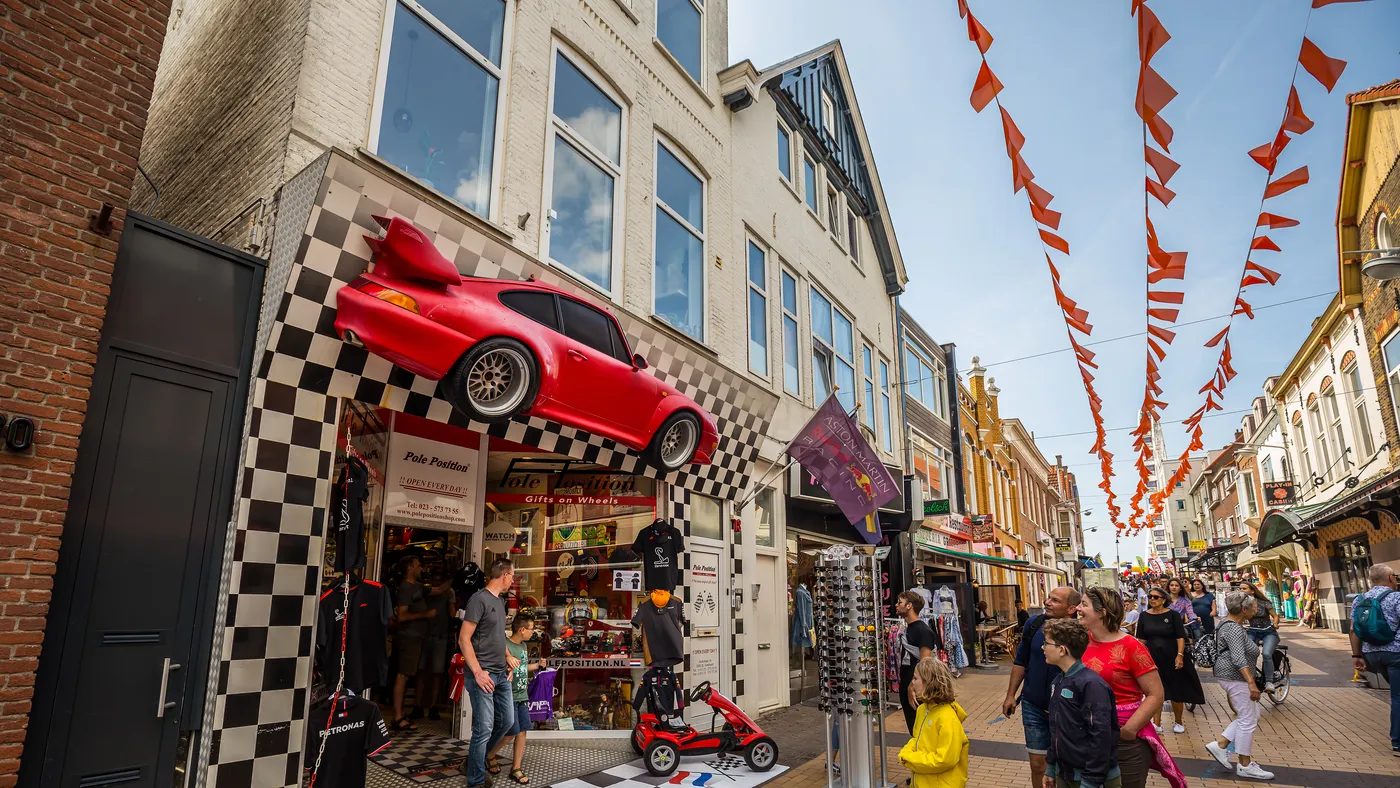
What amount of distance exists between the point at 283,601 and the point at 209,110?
16.1 feet

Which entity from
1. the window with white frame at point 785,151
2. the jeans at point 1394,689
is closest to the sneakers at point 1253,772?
the jeans at point 1394,689

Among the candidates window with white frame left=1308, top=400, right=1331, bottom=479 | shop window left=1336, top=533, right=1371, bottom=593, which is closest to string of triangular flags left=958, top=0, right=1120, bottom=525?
shop window left=1336, top=533, right=1371, bottom=593

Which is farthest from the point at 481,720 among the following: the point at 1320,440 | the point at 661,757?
the point at 1320,440

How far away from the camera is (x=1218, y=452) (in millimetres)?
51312

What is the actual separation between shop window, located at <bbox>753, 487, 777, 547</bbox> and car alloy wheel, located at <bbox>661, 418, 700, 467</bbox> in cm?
356

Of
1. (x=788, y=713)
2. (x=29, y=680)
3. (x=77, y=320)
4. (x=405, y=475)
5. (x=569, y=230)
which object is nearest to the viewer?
(x=29, y=680)

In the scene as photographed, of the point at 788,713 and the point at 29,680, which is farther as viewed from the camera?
the point at 788,713

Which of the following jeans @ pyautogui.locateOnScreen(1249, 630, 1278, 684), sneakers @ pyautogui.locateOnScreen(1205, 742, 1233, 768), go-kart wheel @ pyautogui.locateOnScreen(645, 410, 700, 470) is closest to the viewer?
sneakers @ pyautogui.locateOnScreen(1205, 742, 1233, 768)

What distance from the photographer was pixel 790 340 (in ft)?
44.2

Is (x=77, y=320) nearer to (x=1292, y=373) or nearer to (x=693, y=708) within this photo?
(x=693, y=708)

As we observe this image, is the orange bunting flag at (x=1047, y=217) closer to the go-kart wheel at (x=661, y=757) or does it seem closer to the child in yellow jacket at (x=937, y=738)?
the child in yellow jacket at (x=937, y=738)

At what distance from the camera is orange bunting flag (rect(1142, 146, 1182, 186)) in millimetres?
4652

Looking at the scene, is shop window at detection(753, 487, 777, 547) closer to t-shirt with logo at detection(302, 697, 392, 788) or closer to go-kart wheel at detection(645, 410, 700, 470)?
go-kart wheel at detection(645, 410, 700, 470)

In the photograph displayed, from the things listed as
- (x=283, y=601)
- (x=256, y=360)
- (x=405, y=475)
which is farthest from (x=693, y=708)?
(x=256, y=360)
